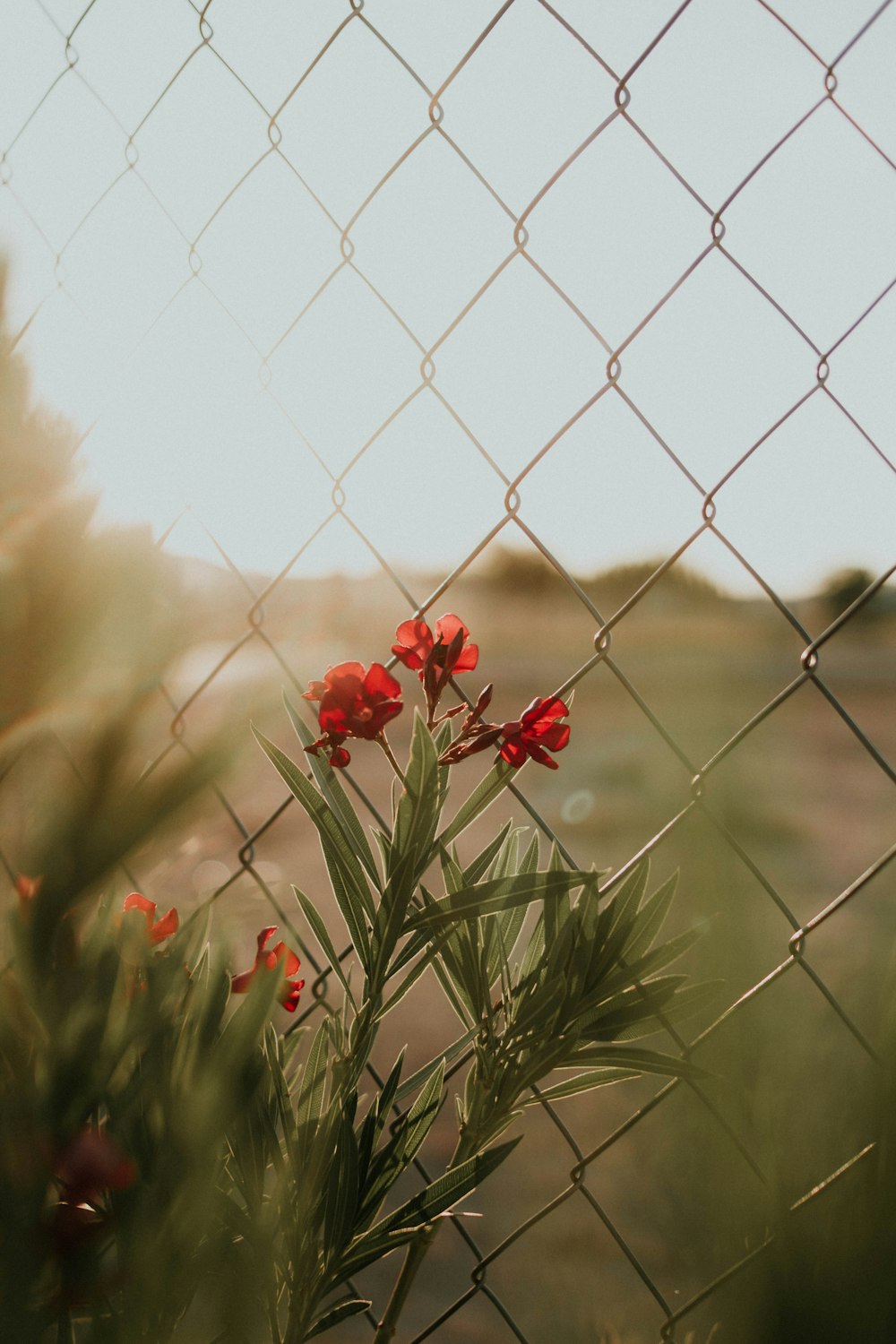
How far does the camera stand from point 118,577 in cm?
29

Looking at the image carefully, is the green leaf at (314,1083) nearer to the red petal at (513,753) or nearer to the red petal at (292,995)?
the red petal at (292,995)

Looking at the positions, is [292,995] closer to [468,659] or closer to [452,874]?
[452,874]

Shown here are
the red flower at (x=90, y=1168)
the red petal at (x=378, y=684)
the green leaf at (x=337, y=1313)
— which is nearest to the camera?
the red flower at (x=90, y=1168)

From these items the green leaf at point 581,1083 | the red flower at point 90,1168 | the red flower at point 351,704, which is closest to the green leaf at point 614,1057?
the green leaf at point 581,1083

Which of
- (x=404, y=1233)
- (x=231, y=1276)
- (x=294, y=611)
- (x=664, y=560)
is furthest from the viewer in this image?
(x=294, y=611)

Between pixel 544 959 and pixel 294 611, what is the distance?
373 millimetres

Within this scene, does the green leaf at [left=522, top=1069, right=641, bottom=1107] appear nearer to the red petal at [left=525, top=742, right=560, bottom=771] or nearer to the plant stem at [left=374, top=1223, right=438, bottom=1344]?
the plant stem at [left=374, top=1223, right=438, bottom=1344]

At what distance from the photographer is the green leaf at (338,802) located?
68 cm

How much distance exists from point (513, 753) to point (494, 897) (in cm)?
10

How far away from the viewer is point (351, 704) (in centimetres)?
69

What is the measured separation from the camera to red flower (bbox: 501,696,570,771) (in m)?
0.67

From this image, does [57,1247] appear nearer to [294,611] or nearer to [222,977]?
[222,977]

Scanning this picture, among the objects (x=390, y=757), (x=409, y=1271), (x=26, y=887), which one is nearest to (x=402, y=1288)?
(x=409, y=1271)

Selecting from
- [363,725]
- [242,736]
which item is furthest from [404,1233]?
[242,736]
